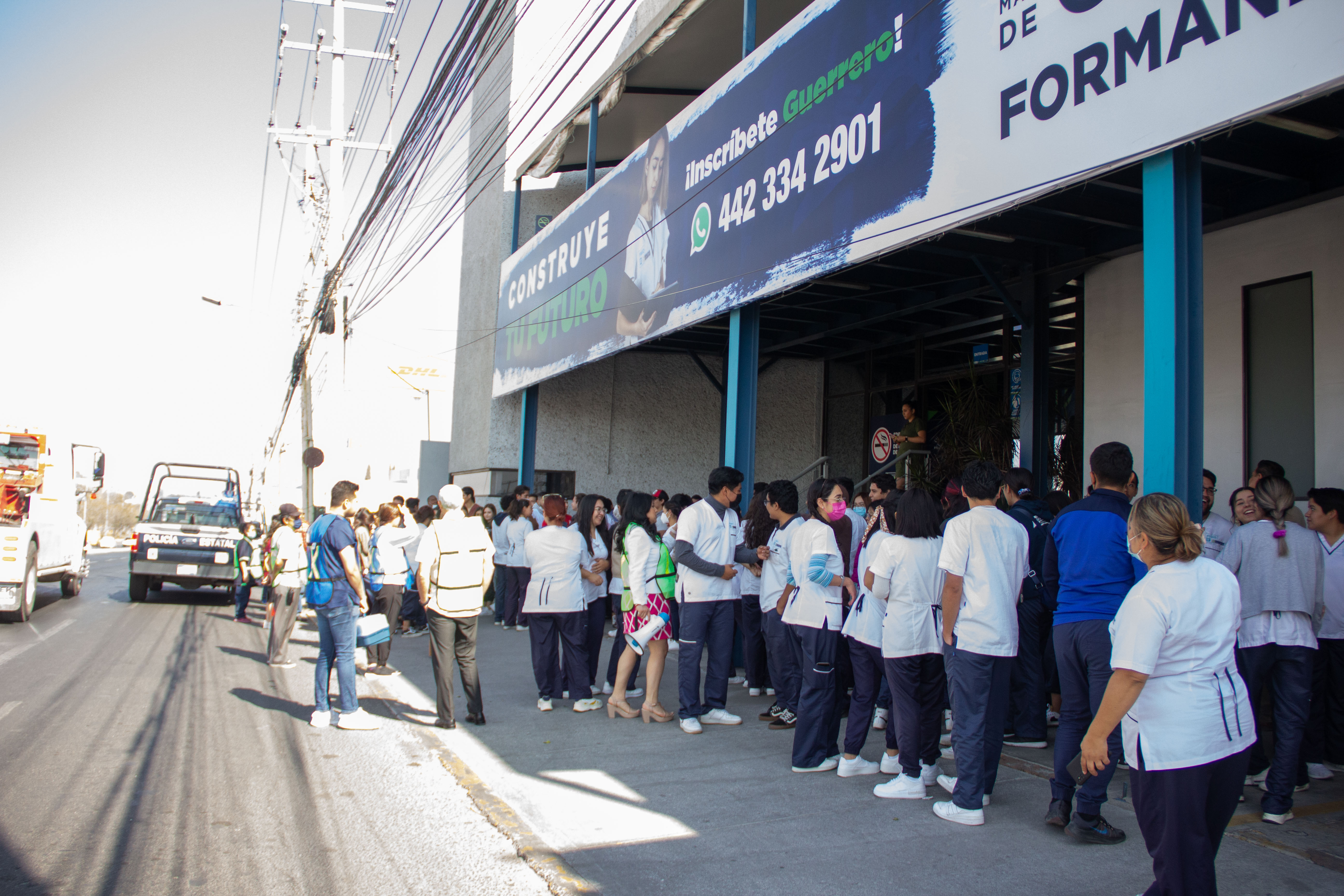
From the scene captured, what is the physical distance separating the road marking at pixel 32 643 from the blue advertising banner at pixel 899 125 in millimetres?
7791

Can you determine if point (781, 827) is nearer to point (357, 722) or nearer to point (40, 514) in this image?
point (357, 722)

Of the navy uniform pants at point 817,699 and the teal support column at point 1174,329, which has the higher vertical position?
the teal support column at point 1174,329

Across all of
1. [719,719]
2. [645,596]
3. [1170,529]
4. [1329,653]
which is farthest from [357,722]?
[1329,653]

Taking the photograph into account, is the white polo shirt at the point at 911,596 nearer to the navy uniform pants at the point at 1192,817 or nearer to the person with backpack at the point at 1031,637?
the person with backpack at the point at 1031,637

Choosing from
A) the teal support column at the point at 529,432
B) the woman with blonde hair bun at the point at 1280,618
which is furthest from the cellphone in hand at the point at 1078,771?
the teal support column at the point at 529,432

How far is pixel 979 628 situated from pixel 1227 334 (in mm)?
5120

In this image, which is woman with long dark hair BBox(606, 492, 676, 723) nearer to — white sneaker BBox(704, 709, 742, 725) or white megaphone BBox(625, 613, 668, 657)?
white megaphone BBox(625, 613, 668, 657)

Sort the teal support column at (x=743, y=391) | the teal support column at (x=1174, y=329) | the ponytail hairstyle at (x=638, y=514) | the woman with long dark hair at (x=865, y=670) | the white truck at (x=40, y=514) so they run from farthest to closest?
the white truck at (x=40, y=514) → the teal support column at (x=743, y=391) → the ponytail hairstyle at (x=638, y=514) → the woman with long dark hair at (x=865, y=670) → the teal support column at (x=1174, y=329)

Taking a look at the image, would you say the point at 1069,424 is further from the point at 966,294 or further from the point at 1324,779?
the point at 1324,779

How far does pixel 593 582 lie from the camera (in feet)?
24.3

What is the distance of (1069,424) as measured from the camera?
10.2 metres

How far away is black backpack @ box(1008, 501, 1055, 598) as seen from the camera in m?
5.93

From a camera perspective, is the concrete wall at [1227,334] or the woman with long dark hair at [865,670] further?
the concrete wall at [1227,334]

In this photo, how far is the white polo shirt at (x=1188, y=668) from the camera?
9.71 feet
